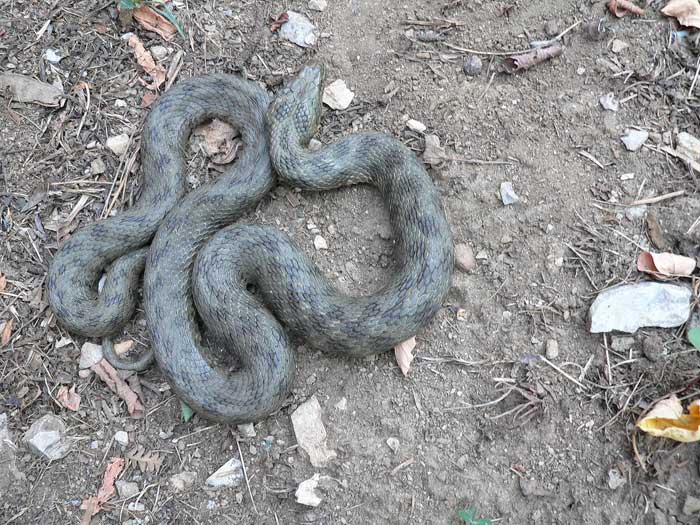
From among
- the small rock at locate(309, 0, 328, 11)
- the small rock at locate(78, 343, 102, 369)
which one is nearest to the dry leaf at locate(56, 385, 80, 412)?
the small rock at locate(78, 343, 102, 369)

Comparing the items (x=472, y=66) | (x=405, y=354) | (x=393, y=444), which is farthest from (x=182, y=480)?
(x=472, y=66)

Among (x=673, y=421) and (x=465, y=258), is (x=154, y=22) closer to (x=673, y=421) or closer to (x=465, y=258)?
(x=465, y=258)

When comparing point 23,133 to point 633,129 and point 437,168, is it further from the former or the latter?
point 633,129

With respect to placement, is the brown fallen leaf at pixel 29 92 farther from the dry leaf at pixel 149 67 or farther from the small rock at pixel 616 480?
the small rock at pixel 616 480

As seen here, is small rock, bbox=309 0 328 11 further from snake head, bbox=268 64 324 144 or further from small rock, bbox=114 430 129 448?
small rock, bbox=114 430 129 448

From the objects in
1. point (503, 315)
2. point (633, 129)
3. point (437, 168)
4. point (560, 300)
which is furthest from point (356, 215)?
point (633, 129)

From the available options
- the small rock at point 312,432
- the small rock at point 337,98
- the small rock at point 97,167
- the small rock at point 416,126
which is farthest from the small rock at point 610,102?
the small rock at point 97,167
